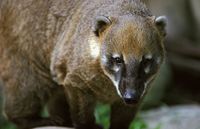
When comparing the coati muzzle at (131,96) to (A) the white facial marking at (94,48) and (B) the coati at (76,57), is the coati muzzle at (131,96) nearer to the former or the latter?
(B) the coati at (76,57)

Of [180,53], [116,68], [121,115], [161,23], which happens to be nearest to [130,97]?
[116,68]

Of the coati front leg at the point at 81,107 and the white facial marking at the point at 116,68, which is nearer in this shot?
the white facial marking at the point at 116,68

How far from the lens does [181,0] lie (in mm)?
12094

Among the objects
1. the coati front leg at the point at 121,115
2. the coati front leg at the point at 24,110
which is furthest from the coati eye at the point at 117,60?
the coati front leg at the point at 24,110

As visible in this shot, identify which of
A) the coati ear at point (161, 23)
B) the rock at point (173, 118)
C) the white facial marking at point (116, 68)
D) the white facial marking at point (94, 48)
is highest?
the coati ear at point (161, 23)

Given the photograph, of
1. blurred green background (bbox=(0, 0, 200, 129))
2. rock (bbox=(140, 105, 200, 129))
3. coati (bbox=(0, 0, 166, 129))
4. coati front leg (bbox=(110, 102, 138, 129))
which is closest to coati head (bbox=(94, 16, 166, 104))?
coati (bbox=(0, 0, 166, 129))

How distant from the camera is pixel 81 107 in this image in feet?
20.7

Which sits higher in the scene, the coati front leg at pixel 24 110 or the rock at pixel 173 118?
the coati front leg at pixel 24 110

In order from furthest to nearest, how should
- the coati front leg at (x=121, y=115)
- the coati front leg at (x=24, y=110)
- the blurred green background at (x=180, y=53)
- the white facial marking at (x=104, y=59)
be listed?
the blurred green background at (x=180, y=53)
the coati front leg at (x=24, y=110)
the coati front leg at (x=121, y=115)
the white facial marking at (x=104, y=59)

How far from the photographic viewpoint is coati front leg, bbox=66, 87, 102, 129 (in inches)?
247

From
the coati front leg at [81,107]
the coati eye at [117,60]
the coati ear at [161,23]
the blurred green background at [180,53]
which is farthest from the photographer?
the blurred green background at [180,53]

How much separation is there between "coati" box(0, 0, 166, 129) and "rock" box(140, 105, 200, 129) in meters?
1.95

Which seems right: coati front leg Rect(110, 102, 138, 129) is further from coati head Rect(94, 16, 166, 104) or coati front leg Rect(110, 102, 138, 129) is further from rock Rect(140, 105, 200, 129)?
rock Rect(140, 105, 200, 129)

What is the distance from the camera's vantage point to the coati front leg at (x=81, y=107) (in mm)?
6262
